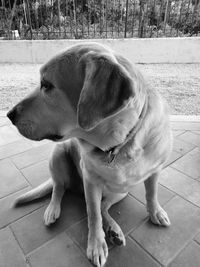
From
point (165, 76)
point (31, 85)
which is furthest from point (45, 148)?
point (165, 76)

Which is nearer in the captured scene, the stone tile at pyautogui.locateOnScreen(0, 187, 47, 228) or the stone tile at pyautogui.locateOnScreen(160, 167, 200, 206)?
the stone tile at pyautogui.locateOnScreen(0, 187, 47, 228)

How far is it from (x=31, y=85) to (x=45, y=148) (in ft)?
8.78

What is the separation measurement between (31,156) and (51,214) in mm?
903

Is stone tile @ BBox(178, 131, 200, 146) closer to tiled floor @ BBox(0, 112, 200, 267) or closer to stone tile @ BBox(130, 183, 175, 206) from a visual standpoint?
tiled floor @ BBox(0, 112, 200, 267)

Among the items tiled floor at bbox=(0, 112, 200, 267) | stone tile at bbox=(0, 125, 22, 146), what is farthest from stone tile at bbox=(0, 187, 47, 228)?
stone tile at bbox=(0, 125, 22, 146)

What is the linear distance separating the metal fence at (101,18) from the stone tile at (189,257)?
618 centimetres

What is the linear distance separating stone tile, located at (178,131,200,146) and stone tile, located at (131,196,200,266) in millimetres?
981

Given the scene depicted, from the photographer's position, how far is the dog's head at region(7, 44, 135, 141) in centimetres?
98

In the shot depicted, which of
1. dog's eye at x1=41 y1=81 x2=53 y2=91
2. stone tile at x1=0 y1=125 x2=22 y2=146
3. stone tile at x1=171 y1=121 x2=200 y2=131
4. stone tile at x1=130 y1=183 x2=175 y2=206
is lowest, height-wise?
stone tile at x1=130 y1=183 x2=175 y2=206

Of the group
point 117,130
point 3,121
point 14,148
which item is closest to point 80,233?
point 117,130

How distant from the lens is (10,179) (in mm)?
2098

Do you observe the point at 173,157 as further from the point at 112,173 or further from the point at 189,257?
the point at 112,173

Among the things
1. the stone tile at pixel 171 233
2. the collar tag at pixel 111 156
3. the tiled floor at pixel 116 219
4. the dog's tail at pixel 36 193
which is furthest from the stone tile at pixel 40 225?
the collar tag at pixel 111 156

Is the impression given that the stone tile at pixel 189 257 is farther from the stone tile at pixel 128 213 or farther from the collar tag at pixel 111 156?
the collar tag at pixel 111 156
